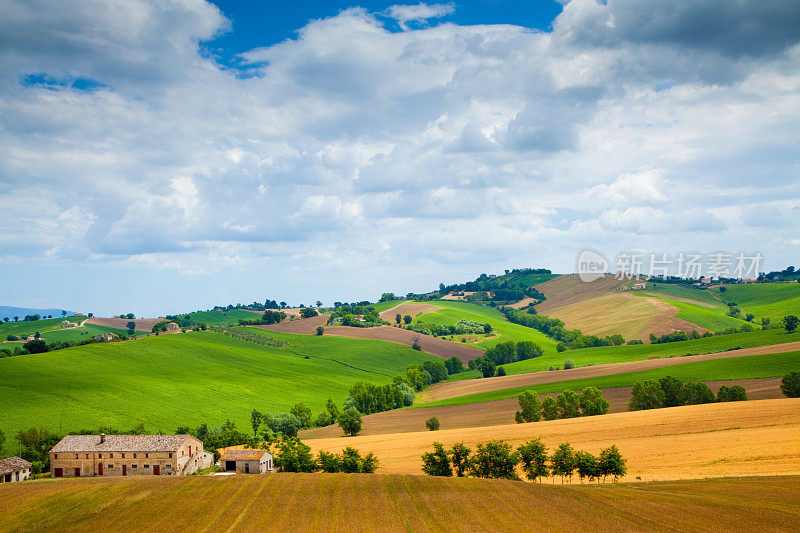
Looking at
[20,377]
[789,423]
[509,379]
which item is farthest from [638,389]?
[20,377]

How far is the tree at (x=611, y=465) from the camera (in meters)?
53.4

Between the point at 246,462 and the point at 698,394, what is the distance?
6660 cm

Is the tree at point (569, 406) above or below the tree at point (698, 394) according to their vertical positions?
below

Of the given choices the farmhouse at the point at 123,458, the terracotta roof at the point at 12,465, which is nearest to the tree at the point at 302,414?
the farmhouse at the point at 123,458

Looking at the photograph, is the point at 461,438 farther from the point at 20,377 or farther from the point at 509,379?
the point at 20,377

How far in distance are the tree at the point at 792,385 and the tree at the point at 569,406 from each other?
2848cm

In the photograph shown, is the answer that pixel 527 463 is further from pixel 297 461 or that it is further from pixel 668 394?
pixel 668 394

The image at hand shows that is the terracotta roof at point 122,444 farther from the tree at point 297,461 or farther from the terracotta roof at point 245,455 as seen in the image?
the tree at point 297,461

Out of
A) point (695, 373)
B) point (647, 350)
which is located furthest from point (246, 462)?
point (647, 350)

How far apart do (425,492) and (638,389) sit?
57.0 m

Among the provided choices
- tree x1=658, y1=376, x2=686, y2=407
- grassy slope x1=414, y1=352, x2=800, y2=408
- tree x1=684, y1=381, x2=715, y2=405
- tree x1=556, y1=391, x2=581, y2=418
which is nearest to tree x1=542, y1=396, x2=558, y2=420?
tree x1=556, y1=391, x2=581, y2=418

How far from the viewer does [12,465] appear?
68.0 m

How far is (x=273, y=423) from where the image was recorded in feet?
332

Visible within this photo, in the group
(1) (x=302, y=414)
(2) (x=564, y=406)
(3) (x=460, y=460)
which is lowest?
(1) (x=302, y=414)
